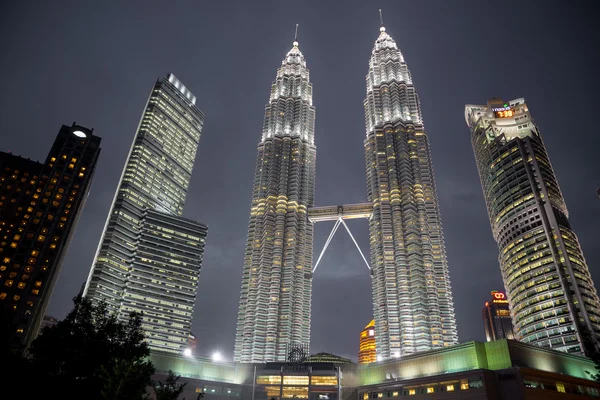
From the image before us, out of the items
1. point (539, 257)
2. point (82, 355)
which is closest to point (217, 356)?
point (82, 355)

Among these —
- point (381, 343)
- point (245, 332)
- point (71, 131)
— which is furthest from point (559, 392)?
point (71, 131)

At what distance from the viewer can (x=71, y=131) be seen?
181875 mm

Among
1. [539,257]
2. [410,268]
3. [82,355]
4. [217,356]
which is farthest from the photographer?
[410,268]

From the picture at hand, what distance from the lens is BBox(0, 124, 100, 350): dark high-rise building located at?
14075cm

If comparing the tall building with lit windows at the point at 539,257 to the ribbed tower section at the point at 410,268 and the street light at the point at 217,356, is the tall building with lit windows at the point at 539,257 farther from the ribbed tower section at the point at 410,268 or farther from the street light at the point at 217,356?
the street light at the point at 217,356

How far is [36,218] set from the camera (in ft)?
516

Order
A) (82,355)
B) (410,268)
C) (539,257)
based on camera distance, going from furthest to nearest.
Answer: (410,268) → (539,257) → (82,355)

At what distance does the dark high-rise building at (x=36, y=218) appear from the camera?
140750mm

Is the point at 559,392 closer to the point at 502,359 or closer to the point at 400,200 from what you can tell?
the point at 502,359

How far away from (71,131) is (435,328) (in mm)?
172981

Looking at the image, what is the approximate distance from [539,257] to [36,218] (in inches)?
7758

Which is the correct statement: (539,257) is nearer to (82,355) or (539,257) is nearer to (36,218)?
(82,355)

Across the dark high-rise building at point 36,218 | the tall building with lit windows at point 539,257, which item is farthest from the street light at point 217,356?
the tall building with lit windows at point 539,257

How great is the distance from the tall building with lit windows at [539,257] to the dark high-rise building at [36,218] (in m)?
180
